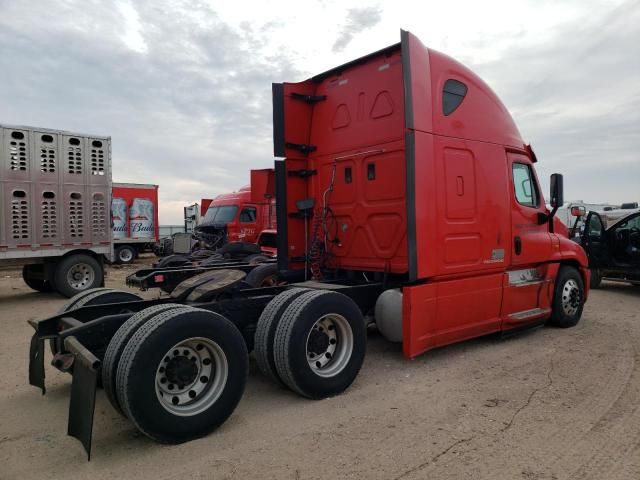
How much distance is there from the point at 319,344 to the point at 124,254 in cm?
1968

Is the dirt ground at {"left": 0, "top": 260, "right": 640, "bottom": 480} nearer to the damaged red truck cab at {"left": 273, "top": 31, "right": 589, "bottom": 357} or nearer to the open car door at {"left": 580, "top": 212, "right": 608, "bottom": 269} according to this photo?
the damaged red truck cab at {"left": 273, "top": 31, "right": 589, "bottom": 357}

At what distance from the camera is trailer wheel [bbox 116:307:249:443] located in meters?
3.22

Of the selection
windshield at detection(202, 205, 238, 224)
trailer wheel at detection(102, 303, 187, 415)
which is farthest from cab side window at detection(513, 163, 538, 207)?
windshield at detection(202, 205, 238, 224)

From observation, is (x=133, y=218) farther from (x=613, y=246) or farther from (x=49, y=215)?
(x=613, y=246)

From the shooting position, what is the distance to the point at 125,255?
862 inches

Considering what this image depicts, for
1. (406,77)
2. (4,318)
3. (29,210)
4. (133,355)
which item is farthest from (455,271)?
(29,210)

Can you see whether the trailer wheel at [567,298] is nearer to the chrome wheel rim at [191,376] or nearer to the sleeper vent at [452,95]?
the sleeper vent at [452,95]

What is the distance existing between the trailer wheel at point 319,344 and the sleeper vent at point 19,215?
28.7 ft

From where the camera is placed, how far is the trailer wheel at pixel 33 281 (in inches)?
454

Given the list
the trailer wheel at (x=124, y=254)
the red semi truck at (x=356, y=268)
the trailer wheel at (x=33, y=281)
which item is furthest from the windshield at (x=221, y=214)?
the trailer wheel at (x=124, y=254)

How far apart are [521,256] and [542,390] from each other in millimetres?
2209

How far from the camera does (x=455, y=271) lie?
5.41 m

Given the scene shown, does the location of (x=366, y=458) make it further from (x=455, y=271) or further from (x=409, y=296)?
(x=455, y=271)

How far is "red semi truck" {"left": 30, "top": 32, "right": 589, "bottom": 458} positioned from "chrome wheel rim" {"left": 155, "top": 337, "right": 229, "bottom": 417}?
0.04ft
